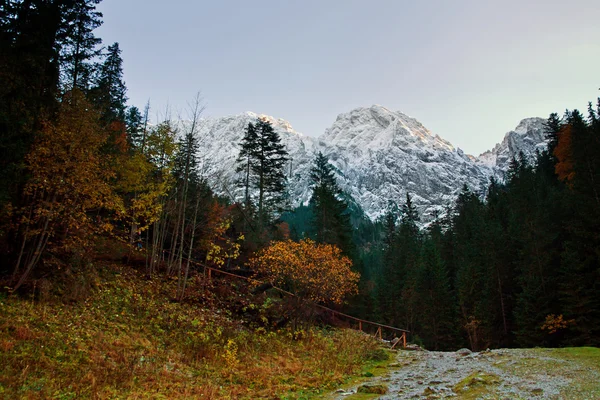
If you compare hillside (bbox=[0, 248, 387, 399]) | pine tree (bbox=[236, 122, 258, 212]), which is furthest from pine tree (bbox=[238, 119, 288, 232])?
hillside (bbox=[0, 248, 387, 399])

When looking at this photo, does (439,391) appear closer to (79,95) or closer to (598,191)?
(79,95)

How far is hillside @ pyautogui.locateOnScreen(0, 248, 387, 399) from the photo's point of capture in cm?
828

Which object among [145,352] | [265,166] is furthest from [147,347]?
[265,166]

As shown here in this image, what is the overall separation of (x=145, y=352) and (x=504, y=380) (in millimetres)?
11551

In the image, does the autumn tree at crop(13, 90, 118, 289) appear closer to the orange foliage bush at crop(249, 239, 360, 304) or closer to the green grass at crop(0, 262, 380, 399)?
the green grass at crop(0, 262, 380, 399)

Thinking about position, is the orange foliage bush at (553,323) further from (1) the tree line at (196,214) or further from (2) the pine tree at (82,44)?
(2) the pine tree at (82,44)

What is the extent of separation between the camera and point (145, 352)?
11.1 metres

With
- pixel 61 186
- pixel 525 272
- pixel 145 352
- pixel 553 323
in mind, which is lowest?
pixel 553 323

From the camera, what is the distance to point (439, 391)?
9.97 metres

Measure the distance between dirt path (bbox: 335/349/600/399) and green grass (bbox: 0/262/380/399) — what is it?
234cm

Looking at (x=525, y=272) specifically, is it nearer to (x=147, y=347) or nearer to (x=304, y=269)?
(x=304, y=269)

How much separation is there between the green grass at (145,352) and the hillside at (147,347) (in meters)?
0.03

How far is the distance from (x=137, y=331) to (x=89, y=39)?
57.6 feet

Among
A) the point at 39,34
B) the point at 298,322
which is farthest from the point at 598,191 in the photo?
the point at 39,34
